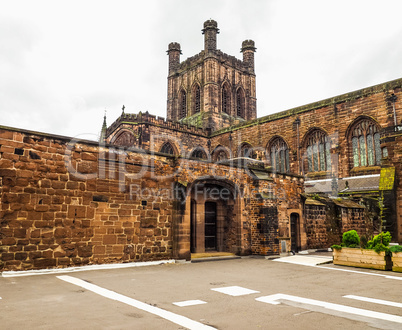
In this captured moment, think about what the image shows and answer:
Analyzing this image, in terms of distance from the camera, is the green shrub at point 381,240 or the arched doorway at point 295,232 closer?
the green shrub at point 381,240

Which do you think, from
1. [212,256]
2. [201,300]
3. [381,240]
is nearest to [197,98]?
[212,256]

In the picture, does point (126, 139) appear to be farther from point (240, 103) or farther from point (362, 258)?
point (362, 258)

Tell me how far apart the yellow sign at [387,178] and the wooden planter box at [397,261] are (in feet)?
28.0

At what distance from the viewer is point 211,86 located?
38.3 metres

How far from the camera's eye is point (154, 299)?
620 cm

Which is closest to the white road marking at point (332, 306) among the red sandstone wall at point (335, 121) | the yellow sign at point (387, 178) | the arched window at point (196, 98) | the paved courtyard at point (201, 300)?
the paved courtyard at point (201, 300)

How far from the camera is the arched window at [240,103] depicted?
42.1 m

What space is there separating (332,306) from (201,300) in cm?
235

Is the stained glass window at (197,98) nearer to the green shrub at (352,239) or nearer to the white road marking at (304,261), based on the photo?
the white road marking at (304,261)

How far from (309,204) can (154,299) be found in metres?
12.3

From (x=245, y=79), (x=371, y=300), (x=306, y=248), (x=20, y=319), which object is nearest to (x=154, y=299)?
(x=20, y=319)

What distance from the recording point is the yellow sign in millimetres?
17625

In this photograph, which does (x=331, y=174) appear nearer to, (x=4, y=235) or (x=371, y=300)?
(x=371, y=300)

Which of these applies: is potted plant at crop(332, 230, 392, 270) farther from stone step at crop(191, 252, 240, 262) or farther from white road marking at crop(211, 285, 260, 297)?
white road marking at crop(211, 285, 260, 297)
